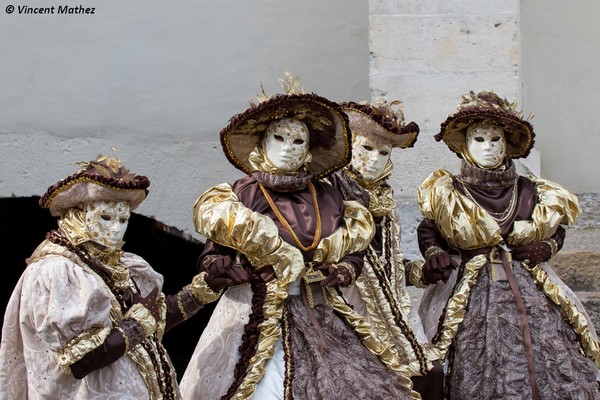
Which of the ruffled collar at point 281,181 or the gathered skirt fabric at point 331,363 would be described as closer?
the gathered skirt fabric at point 331,363

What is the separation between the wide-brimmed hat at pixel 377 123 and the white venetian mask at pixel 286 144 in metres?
0.70

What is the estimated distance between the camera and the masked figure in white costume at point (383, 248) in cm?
742

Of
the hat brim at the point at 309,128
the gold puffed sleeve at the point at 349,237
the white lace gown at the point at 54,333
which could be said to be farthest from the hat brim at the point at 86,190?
the gold puffed sleeve at the point at 349,237

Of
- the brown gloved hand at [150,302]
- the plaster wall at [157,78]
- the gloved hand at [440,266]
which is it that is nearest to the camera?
the brown gloved hand at [150,302]

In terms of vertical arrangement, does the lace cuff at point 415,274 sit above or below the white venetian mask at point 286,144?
below

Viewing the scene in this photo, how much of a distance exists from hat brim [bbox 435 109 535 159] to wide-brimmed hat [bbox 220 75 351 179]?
80cm

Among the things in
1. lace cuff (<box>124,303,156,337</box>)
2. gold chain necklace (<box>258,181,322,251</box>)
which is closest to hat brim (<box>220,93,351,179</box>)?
gold chain necklace (<box>258,181,322,251</box>)

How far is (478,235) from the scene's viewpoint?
7.60 metres

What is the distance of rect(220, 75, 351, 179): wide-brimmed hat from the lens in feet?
22.7

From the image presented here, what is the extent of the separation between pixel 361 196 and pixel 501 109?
2.52 feet

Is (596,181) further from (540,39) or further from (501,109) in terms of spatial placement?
(501,109)

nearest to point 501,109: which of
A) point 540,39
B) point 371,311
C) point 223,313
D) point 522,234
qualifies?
point 522,234
